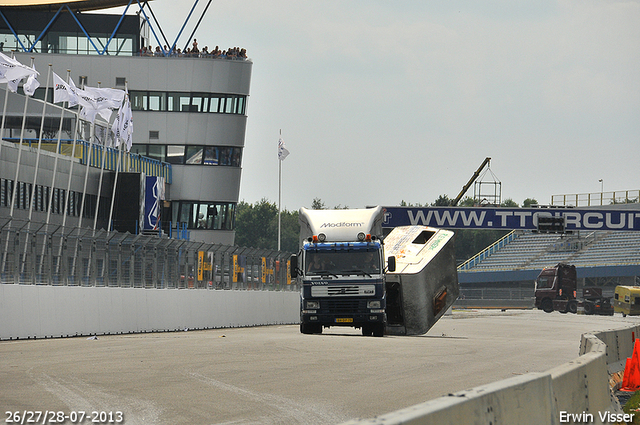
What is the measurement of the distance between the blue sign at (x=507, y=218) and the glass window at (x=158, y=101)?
66.4 ft

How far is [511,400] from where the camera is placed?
6.79 metres

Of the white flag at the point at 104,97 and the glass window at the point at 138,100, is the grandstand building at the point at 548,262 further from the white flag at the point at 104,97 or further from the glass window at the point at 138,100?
the white flag at the point at 104,97

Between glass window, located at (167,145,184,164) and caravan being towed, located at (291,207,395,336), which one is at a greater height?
glass window, located at (167,145,184,164)

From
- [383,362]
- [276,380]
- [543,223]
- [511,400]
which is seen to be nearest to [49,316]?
[383,362]

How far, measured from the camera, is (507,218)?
54.6m

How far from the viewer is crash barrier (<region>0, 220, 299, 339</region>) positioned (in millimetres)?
22234

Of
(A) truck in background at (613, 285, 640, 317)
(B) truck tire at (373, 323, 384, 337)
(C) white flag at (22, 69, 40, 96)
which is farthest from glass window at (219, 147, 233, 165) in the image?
(B) truck tire at (373, 323, 384, 337)

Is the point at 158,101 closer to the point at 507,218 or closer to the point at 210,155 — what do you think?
the point at 210,155

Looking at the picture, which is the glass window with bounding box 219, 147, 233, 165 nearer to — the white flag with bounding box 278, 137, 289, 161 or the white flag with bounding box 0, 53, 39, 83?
the white flag with bounding box 278, 137, 289, 161

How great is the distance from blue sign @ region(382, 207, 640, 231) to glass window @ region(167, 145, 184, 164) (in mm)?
18899

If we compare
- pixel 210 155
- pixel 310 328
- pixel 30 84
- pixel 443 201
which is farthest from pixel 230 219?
pixel 443 201

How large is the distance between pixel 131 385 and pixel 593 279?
80613mm

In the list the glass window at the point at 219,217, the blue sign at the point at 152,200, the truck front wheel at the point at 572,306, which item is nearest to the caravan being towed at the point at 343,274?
the blue sign at the point at 152,200

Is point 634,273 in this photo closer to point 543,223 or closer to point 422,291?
point 543,223
